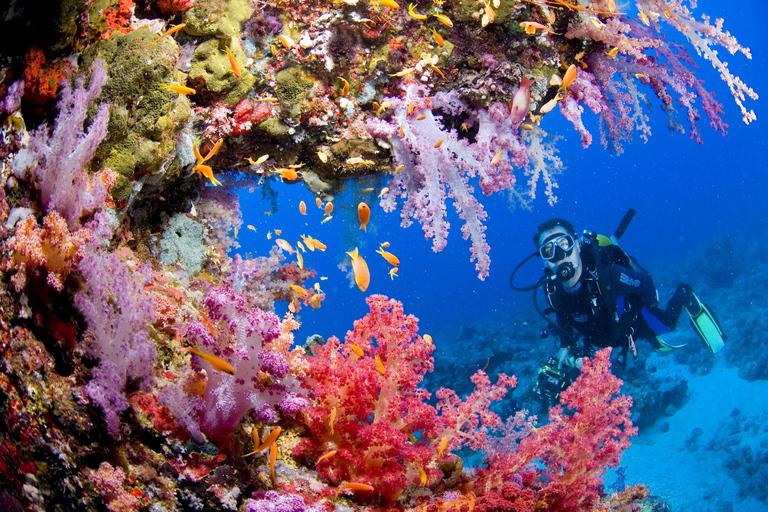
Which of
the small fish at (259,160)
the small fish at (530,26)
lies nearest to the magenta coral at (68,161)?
the small fish at (259,160)

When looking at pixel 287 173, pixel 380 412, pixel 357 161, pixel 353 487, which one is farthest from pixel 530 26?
pixel 353 487

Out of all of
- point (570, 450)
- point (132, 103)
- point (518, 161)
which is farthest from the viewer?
point (518, 161)

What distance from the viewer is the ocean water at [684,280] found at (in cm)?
1025

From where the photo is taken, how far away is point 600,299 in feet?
26.0

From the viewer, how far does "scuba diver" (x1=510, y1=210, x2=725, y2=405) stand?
25.3ft

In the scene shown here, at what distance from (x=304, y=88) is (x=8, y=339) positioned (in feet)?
8.49

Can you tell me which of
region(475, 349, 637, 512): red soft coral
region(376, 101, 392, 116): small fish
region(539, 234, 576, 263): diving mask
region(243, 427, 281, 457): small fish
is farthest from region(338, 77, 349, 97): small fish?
region(539, 234, 576, 263): diving mask

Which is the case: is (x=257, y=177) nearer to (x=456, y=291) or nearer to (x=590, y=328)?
(x=590, y=328)

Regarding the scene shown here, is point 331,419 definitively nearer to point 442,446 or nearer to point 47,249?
point 442,446

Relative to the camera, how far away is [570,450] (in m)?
2.99

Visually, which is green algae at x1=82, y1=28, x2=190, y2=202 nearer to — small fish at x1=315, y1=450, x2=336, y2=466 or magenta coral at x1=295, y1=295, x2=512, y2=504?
magenta coral at x1=295, y1=295, x2=512, y2=504

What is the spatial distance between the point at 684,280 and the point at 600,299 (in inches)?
816

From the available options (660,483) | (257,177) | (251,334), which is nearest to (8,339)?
(251,334)

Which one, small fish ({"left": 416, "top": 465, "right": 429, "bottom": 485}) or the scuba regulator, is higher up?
the scuba regulator
